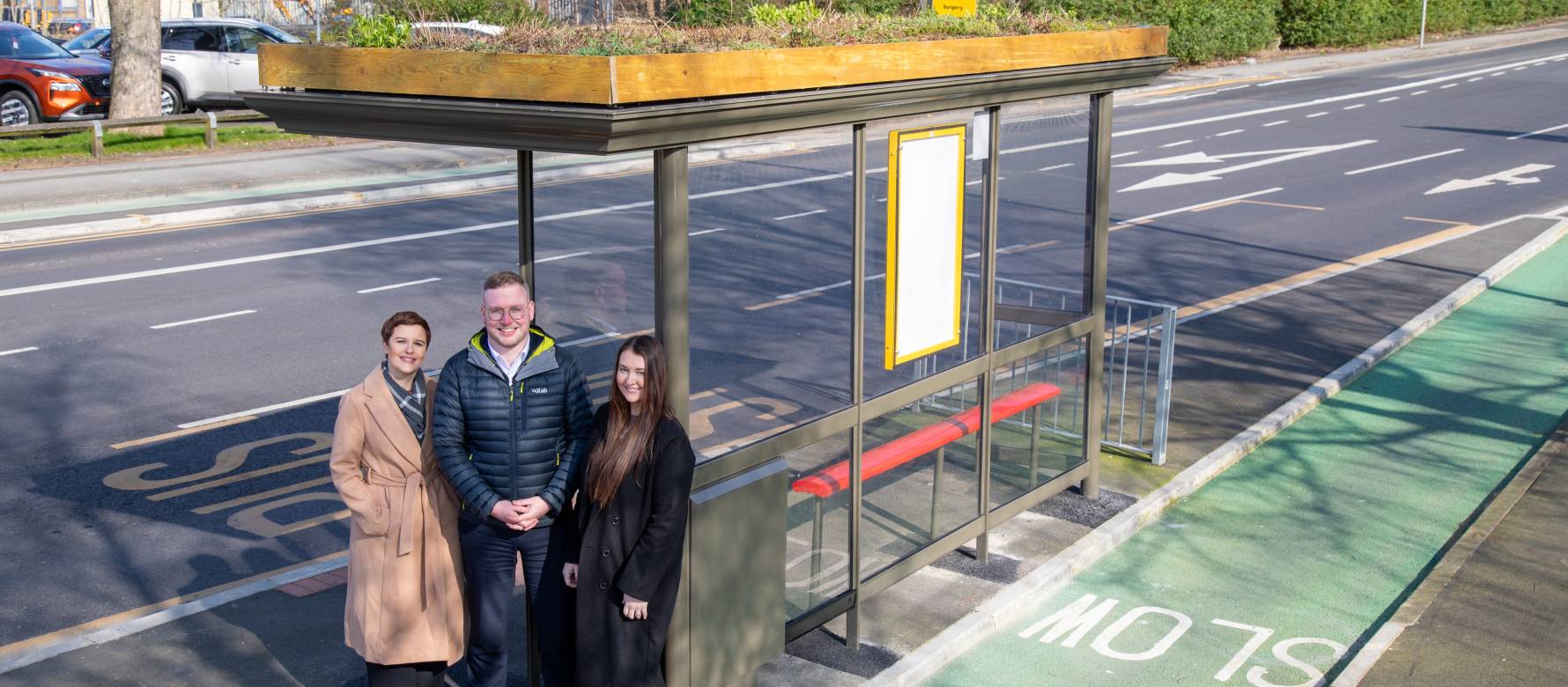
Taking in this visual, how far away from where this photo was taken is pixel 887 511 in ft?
20.9

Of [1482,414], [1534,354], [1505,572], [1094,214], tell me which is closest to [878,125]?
[1094,214]

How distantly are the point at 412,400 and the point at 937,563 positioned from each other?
10.3ft

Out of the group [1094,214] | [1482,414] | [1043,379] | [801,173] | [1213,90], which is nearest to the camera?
[801,173]

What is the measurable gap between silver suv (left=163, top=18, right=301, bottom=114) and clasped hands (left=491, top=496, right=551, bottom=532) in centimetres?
2160

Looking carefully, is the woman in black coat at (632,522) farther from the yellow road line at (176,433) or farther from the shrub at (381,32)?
the yellow road line at (176,433)

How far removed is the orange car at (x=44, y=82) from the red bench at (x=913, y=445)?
61.4ft

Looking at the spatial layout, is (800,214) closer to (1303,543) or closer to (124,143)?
(1303,543)

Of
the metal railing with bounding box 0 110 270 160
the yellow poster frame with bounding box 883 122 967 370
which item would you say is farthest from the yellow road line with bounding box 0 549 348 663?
the metal railing with bounding box 0 110 270 160

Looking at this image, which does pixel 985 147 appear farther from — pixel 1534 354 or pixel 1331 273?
pixel 1331 273

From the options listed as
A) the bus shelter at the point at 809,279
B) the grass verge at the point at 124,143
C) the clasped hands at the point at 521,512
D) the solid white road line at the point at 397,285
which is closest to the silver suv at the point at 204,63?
the grass verge at the point at 124,143

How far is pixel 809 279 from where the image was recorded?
5.89 meters

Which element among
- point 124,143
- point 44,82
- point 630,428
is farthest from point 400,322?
point 44,82

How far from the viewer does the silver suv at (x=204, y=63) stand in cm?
2411

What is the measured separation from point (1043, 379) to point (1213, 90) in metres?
28.9
